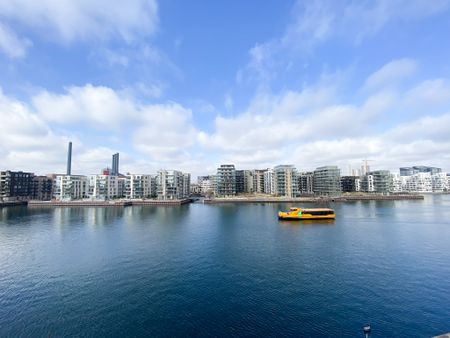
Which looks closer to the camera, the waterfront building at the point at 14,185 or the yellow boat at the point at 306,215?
the yellow boat at the point at 306,215

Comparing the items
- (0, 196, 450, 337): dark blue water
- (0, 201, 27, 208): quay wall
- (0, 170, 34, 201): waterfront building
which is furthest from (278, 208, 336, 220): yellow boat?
(0, 170, 34, 201): waterfront building

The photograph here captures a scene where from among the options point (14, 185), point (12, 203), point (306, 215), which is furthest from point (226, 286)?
point (14, 185)

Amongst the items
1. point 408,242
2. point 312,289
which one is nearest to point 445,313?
point 312,289

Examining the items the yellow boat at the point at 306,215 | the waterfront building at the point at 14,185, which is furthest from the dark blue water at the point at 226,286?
the waterfront building at the point at 14,185

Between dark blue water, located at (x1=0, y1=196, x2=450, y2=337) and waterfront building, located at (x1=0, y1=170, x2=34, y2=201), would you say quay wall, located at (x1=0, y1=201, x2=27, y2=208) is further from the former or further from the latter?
dark blue water, located at (x1=0, y1=196, x2=450, y2=337)

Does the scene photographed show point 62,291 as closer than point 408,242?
Yes

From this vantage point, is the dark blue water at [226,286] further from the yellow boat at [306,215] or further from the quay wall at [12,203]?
the quay wall at [12,203]

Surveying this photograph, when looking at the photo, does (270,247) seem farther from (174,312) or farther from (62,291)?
(62,291)
